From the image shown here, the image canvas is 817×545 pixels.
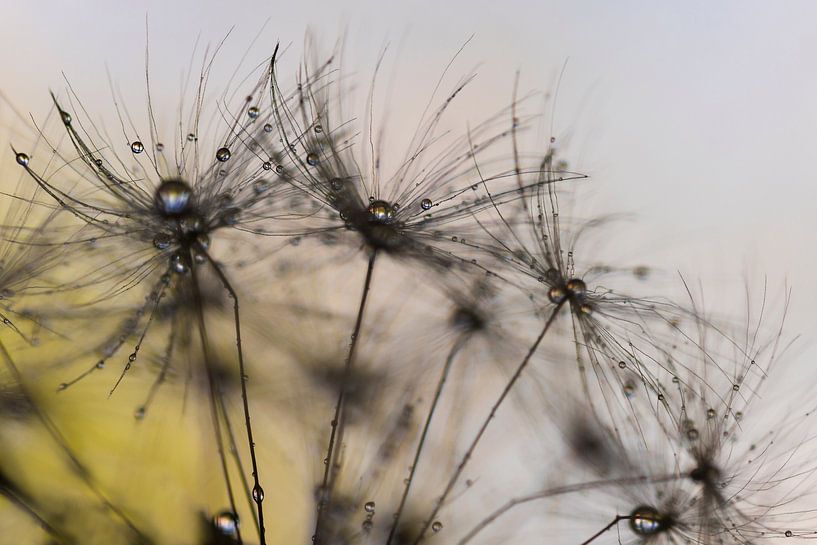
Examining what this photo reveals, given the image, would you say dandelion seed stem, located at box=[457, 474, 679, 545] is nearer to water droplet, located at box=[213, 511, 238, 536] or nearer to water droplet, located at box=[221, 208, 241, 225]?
water droplet, located at box=[213, 511, 238, 536]

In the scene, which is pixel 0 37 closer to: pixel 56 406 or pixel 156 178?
pixel 156 178

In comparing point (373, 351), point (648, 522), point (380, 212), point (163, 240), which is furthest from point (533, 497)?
point (163, 240)

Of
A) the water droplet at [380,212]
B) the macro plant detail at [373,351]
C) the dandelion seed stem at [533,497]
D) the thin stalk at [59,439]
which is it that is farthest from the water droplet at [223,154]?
the dandelion seed stem at [533,497]

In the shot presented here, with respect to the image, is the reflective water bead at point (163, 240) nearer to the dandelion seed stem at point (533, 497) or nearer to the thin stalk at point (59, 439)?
the thin stalk at point (59, 439)

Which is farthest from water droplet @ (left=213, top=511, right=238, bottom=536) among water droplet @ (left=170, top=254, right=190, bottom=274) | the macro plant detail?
water droplet @ (left=170, top=254, right=190, bottom=274)

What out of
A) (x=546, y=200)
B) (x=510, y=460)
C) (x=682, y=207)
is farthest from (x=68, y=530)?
(x=682, y=207)

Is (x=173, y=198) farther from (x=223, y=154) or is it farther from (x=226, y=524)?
(x=226, y=524)
